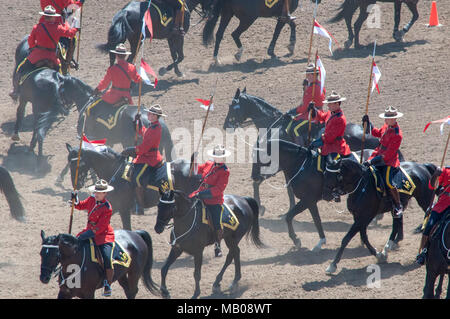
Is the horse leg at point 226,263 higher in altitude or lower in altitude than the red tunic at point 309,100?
lower

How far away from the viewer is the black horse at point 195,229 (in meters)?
12.4

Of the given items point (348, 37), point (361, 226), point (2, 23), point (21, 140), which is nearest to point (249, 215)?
point (361, 226)

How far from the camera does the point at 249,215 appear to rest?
550 inches

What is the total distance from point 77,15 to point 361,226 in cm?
1026

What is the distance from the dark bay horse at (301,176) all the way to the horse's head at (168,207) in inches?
119

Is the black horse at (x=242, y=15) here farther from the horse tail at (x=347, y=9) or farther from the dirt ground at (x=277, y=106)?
the horse tail at (x=347, y=9)

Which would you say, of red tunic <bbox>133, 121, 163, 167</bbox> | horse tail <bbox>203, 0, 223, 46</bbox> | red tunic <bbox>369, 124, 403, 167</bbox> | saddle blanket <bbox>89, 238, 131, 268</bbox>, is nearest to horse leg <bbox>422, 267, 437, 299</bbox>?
red tunic <bbox>369, 124, 403, 167</bbox>

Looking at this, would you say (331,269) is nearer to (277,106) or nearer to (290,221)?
(290,221)

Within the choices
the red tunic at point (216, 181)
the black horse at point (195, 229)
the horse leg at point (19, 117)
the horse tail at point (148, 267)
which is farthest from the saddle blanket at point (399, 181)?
the horse leg at point (19, 117)

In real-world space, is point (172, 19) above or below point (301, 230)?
above

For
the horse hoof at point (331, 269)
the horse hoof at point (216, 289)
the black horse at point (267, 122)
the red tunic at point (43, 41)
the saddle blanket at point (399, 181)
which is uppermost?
the red tunic at point (43, 41)

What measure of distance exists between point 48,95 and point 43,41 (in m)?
1.42

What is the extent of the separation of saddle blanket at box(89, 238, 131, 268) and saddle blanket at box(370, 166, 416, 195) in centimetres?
481
